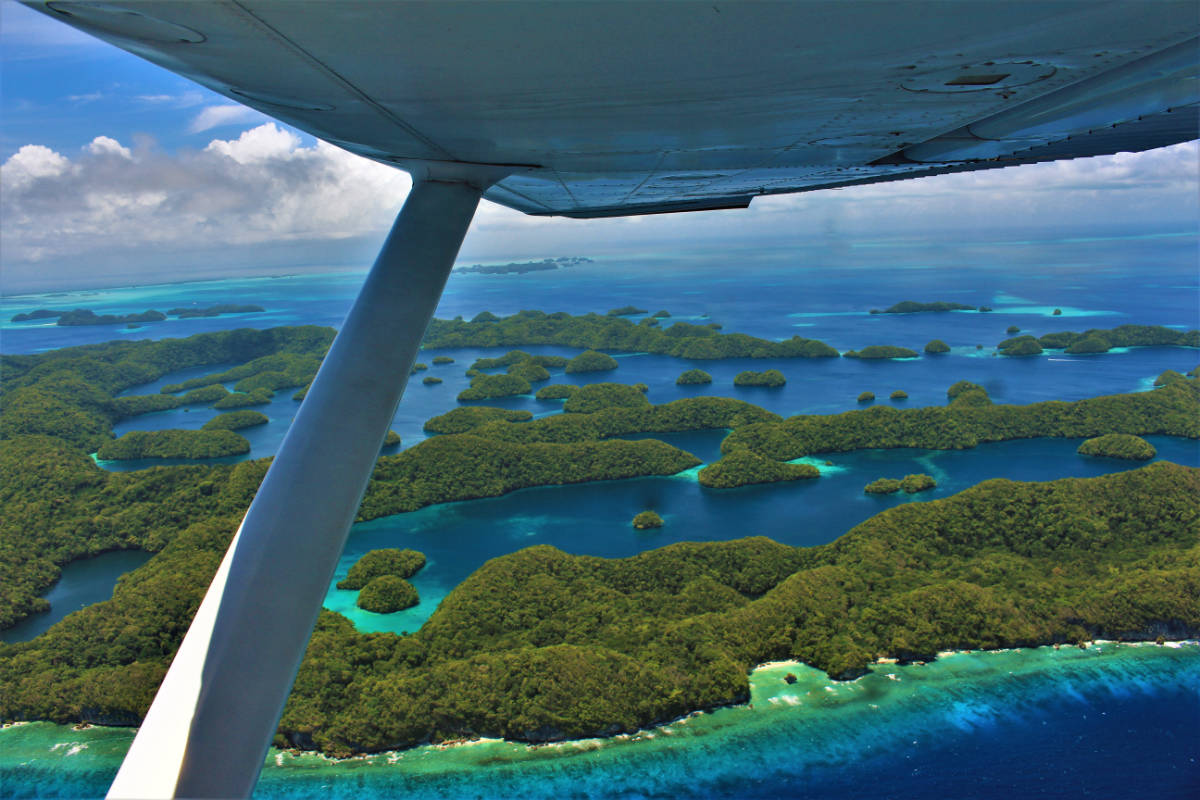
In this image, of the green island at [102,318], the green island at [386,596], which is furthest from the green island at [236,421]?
the green island at [102,318]

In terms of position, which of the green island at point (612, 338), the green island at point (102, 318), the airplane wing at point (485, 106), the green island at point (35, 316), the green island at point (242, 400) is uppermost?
the airplane wing at point (485, 106)

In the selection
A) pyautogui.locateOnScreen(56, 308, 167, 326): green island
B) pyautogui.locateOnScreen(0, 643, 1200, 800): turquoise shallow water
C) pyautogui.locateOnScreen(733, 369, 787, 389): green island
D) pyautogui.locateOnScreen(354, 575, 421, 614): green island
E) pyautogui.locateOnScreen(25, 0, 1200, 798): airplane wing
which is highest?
pyautogui.locateOnScreen(25, 0, 1200, 798): airplane wing

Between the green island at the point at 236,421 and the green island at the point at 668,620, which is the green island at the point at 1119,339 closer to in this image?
the green island at the point at 668,620

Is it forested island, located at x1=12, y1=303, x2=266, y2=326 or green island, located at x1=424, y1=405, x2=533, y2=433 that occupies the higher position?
forested island, located at x1=12, y1=303, x2=266, y2=326

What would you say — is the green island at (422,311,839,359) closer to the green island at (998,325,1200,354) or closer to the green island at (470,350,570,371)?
the green island at (470,350,570,371)

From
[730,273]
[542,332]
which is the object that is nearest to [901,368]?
[542,332]

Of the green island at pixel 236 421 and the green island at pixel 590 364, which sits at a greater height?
the green island at pixel 590 364

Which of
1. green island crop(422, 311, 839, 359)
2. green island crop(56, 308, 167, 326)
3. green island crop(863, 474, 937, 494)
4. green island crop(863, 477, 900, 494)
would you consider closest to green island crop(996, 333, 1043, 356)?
green island crop(422, 311, 839, 359)
